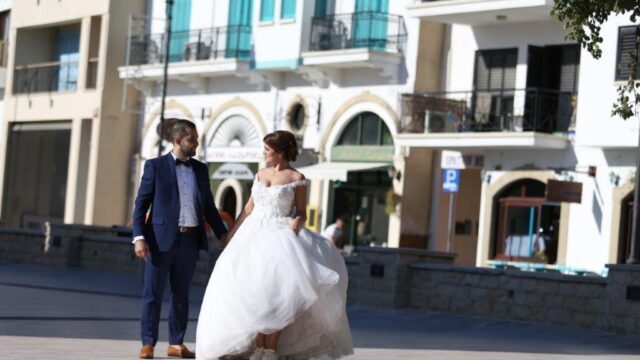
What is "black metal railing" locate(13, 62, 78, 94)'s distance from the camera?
178 ft

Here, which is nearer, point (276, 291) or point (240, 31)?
point (276, 291)

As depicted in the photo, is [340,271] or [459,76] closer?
[340,271]

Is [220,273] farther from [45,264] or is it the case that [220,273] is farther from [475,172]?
[475,172]

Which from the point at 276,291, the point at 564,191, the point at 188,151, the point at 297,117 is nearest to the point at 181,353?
the point at 276,291

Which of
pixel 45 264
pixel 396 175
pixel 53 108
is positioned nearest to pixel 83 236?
pixel 45 264

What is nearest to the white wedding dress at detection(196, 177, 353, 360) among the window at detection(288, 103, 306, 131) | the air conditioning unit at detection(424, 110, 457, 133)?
the air conditioning unit at detection(424, 110, 457, 133)

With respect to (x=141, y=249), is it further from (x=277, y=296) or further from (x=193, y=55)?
(x=193, y=55)

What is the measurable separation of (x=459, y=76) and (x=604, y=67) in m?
5.47

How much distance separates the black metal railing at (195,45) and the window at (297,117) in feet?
6.98

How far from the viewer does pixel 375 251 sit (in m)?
26.5

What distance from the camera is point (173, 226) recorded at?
14.8 metres

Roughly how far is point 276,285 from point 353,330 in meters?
8.04

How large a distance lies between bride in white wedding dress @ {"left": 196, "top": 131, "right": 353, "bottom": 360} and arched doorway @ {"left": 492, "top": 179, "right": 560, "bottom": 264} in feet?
79.1

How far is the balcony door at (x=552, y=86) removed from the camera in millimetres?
37531
